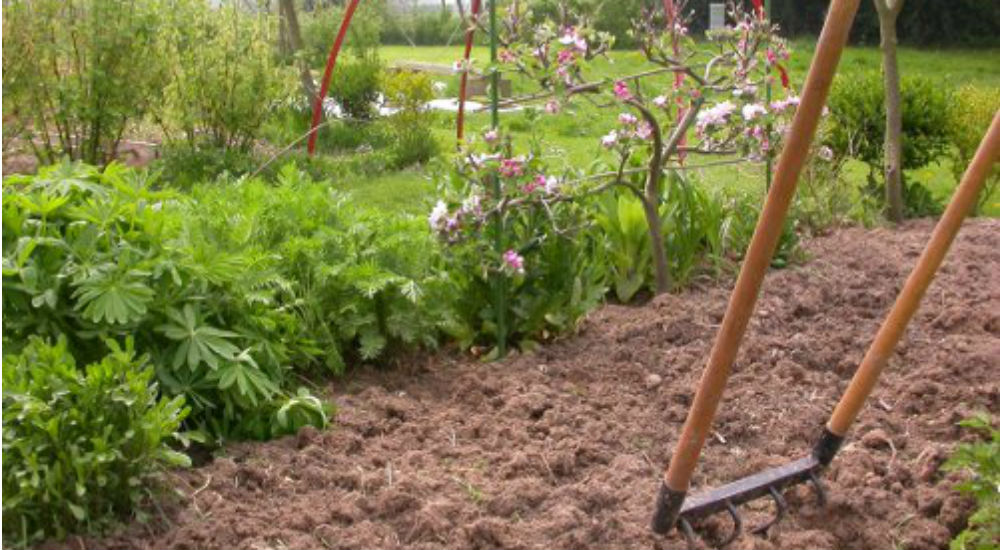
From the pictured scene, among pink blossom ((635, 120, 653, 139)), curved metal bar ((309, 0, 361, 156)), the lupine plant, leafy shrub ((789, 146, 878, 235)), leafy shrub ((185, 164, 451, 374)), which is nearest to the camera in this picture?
leafy shrub ((185, 164, 451, 374))

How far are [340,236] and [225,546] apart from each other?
162 cm

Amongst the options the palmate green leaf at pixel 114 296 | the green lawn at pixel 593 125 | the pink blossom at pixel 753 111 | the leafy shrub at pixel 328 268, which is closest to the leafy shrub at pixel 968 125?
the green lawn at pixel 593 125

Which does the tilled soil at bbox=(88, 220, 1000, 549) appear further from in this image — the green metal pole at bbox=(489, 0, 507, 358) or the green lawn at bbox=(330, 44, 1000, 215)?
the green lawn at bbox=(330, 44, 1000, 215)

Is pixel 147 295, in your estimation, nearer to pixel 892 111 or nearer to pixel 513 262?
pixel 513 262

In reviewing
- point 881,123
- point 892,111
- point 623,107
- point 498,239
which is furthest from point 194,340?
point 881,123

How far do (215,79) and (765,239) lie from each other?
7317 millimetres

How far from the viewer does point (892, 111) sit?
746 cm

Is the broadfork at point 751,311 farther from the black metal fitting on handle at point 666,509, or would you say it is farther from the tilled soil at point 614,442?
the tilled soil at point 614,442

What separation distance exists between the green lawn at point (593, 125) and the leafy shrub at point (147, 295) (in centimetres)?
156

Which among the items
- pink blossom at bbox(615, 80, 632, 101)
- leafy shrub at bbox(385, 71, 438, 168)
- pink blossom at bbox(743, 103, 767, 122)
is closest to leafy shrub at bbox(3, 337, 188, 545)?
pink blossom at bbox(615, 80, 632, 101)

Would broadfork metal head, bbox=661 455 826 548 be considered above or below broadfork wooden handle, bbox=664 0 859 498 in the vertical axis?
below

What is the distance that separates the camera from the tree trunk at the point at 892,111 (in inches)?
286

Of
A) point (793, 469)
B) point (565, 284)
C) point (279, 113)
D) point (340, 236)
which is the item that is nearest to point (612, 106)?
point (565, 284)

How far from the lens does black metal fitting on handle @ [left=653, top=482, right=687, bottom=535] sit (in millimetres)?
3074
